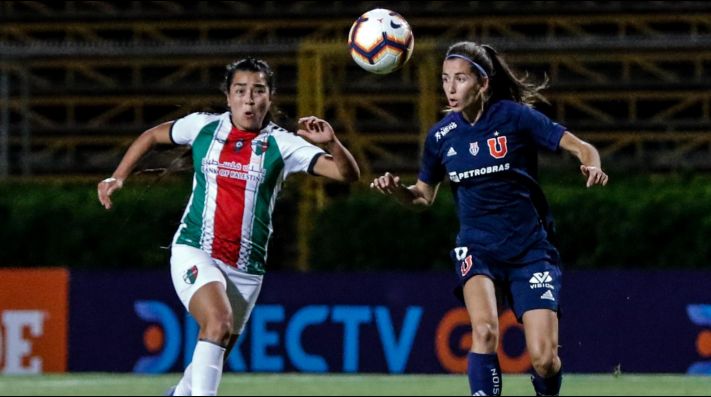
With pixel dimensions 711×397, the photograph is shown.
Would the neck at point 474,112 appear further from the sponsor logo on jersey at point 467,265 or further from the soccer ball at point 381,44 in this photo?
the sponsor logo on jersey at point 467,265

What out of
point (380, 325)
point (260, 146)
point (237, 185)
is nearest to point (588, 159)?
point (260, 146)

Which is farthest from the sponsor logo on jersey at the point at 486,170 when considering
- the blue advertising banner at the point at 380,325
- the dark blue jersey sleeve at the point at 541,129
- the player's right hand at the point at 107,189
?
the blue advertising banner at the point at 380,325

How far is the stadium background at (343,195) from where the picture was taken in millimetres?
12188

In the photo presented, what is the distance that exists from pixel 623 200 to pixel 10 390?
5.42 meters

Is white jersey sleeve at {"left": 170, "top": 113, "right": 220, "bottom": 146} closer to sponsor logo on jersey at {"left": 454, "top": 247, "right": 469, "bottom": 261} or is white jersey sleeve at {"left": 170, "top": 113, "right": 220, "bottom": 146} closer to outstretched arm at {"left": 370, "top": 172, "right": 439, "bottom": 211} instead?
outstretched arm at {"left": 370, "top": 172, "right": 439, "bottom": 211}

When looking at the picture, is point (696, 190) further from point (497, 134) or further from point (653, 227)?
point (497, 134)

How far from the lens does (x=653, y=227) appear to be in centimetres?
1301

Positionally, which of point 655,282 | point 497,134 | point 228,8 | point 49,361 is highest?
point 228,8

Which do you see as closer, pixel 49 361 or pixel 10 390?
pixel 10 390

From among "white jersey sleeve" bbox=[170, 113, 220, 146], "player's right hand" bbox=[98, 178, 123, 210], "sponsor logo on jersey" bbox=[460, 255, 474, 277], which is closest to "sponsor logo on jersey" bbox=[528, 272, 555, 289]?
"sponsor logo on jersey" bbox=[460, 255, 474, 277]

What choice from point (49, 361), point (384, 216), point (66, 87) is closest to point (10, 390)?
point (49, 361)

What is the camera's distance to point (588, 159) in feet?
23.4

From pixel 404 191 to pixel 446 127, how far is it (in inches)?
15.7

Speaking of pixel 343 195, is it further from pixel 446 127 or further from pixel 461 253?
pixel 461 253
